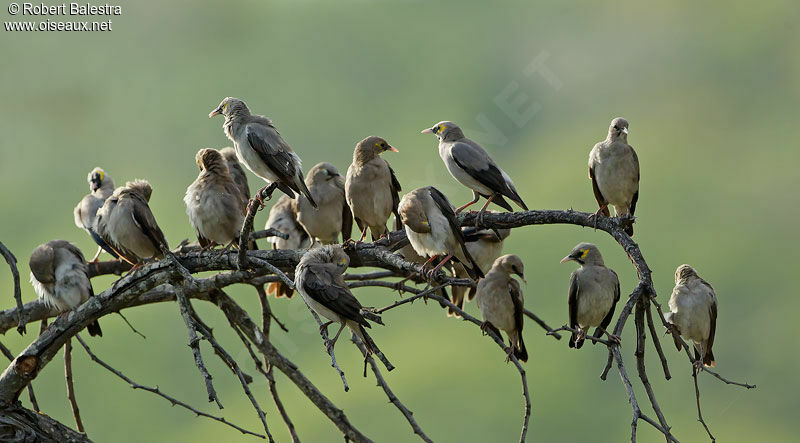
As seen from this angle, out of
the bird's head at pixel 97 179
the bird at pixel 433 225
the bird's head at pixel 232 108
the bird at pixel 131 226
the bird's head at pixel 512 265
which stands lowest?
the bird's head at pixel 512 265

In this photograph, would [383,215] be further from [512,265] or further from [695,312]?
[695,312]

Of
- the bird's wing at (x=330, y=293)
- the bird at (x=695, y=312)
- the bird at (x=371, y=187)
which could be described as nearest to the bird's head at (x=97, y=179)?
the bird at (x=371, y=187)

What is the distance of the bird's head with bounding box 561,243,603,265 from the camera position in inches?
287

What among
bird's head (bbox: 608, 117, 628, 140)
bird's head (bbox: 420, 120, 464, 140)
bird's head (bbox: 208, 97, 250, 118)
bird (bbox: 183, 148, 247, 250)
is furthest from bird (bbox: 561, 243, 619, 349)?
bird's head (bbox: 208, 97, 250, 118)

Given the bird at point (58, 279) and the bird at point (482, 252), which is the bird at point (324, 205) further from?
the bird at point (58, 279)

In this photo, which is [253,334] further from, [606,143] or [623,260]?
[623,260]

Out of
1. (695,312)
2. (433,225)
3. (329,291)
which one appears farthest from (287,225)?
(695,312)

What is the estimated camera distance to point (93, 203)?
9.97 m

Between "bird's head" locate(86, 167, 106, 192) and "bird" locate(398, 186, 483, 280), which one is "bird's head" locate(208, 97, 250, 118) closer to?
"bird" locate(398, 186, 483, 280)

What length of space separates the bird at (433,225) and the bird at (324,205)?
81.1 inches

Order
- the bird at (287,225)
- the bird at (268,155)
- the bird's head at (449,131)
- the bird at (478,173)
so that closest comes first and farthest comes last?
the bird at (268,155) < the bird at (478,173) < the bird's head at (449,131) < the bird at (287,225)

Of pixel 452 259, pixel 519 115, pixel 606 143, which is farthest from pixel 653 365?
pixel 452 259

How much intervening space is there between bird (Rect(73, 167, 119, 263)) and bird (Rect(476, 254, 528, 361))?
474 centimetres

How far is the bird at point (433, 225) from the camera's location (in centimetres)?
616
